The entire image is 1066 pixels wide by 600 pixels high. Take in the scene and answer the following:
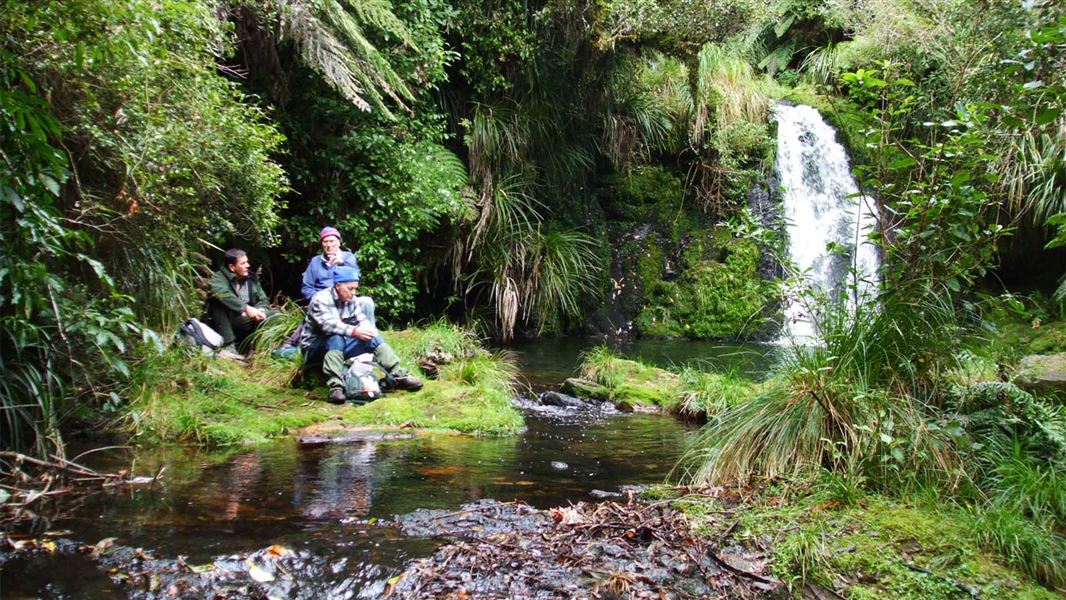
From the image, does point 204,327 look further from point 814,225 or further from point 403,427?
point 814,225

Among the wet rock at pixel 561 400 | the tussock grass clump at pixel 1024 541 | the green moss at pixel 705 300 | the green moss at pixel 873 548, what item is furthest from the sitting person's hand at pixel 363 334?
the green moss at pixel 705 300

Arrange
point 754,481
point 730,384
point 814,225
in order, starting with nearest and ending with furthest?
point 754,481
point 730,384
point 814,225

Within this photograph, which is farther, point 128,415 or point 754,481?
point 128,415

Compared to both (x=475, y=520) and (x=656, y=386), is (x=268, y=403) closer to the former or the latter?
(x=475, y=520)

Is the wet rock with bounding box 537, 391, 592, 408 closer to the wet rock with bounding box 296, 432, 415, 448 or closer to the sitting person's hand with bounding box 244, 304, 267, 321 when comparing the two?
the wet rock with bounding box 296, 432, 415, 448

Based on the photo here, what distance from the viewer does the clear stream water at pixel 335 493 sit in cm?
348

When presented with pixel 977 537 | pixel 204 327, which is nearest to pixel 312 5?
pixel 204 327

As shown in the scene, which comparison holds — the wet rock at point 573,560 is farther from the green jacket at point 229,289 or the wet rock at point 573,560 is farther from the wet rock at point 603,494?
the green jacket at point 229,289

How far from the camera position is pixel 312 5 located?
8.84m

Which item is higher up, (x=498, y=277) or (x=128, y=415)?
(x=498, y=277)

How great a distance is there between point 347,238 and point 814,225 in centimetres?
864

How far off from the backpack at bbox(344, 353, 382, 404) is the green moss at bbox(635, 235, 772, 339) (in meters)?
8.10

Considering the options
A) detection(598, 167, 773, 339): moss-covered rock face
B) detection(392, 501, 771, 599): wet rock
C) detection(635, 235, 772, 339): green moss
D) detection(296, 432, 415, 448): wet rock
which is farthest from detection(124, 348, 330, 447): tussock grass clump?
detection(635, 235, 772, 339): green moss

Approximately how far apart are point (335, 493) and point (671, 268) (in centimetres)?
1146
